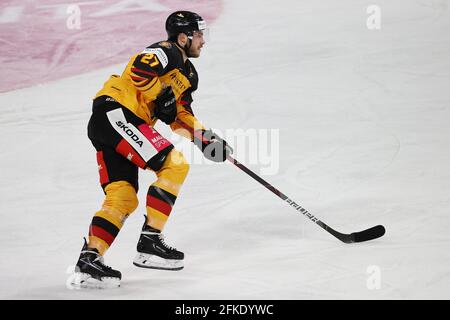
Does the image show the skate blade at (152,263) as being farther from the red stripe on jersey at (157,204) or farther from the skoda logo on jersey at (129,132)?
the skoda logo on jersey at (129,132)

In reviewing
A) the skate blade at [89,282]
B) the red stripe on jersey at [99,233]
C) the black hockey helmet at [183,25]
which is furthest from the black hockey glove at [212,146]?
the skate blade at [89,282]

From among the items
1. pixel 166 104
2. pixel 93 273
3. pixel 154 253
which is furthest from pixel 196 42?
pixel 93 273

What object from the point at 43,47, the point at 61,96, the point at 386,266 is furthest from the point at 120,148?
the point at 43,47

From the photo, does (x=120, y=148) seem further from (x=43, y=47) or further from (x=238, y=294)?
(x=43, y=47)

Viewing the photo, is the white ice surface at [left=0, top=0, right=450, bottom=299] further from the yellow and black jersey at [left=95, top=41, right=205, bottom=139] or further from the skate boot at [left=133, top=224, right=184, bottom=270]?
the yellow and black jersey at [left=95, top=41, right=205, bottom=139]

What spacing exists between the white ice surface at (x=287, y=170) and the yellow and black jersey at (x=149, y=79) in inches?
31.5

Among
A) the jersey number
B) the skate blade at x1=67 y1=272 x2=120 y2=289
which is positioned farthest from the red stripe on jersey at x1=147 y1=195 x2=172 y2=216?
the jersey number

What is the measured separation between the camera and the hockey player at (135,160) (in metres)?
4.17

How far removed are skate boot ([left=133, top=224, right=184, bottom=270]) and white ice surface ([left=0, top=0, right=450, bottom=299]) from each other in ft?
0.19

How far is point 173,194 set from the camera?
4.25 metres

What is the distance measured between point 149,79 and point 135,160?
380 mm

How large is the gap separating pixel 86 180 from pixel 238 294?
204 cm

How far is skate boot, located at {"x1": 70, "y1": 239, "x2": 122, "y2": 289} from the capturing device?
4090mm

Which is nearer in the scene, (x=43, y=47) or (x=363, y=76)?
(x=363, y=76)
